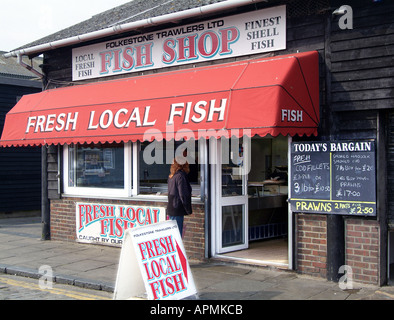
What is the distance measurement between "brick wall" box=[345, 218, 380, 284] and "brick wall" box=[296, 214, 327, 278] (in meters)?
0.35

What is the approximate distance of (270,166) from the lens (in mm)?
12453

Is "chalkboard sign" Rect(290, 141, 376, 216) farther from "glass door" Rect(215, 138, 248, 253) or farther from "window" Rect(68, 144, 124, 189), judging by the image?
"window" Rect(68, 144, 124, 189)

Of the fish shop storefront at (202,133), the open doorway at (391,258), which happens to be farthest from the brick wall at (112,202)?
the open doorway at (391,258)

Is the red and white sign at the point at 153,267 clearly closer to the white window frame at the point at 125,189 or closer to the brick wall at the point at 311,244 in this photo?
the brick wall at the point at 311,244

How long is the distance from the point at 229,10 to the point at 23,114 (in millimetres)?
5095

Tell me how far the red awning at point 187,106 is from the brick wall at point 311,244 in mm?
1342

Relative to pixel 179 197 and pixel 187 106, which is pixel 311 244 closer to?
pixel 179 197

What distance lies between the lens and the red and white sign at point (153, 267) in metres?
5.74

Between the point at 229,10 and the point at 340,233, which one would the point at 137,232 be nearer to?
the point at 340,233

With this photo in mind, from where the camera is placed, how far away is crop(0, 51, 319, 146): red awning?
266 inches

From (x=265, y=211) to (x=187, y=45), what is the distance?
3773mm

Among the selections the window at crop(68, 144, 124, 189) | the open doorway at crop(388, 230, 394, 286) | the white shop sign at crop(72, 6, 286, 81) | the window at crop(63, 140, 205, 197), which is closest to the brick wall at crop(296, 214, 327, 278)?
the open doorway at crop(388, 230, 394, 286)

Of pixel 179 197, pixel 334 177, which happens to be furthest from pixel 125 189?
pixel 334 177
